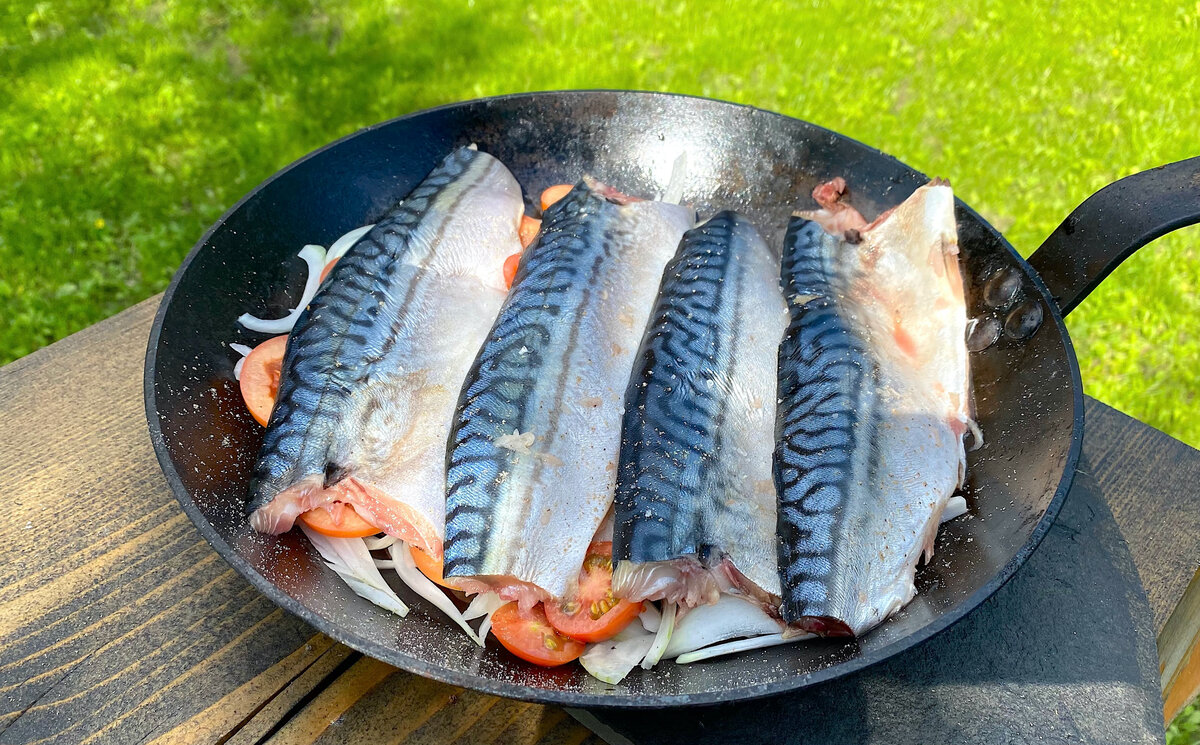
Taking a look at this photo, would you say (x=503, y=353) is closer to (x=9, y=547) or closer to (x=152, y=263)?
(x=9, y=547)

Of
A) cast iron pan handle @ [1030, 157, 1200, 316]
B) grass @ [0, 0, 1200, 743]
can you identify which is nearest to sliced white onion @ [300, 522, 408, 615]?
cast iron pan handle @ [1030, 157, 1200, 316]

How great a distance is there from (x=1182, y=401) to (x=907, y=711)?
411cm

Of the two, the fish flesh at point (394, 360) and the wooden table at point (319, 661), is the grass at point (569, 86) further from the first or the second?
the fish flesh at point (394, 360)

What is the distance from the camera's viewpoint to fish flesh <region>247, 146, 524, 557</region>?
248cm

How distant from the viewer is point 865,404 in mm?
2578

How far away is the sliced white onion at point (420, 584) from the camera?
2348mm

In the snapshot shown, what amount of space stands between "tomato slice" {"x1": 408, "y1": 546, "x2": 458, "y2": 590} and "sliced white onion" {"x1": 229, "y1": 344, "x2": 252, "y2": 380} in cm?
101

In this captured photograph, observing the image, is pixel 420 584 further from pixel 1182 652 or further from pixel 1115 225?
pixel 1182 652

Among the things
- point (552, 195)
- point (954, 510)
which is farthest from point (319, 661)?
point (552, 195)

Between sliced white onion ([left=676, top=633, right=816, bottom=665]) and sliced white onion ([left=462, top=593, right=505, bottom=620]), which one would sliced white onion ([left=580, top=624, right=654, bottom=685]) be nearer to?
sliced white onion ([left=676, top=633, right=816, bottom=665])

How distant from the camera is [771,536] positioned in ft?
7.89

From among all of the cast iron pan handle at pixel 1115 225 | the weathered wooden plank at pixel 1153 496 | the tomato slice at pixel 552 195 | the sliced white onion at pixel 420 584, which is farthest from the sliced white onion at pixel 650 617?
the tomato slice at pixel 552 195

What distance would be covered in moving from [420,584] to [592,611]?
0.59 meters

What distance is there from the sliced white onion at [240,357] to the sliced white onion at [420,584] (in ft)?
3.01
